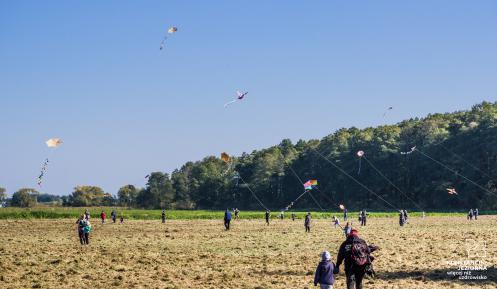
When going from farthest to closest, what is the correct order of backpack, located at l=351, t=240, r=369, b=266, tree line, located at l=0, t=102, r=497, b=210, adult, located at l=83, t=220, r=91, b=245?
tree line, located at l=0, t=102, r=497, b=210, adult, located at l=83, t=220, r=91, b=245, backpack, located at l=351, t=240, r=369, b=266

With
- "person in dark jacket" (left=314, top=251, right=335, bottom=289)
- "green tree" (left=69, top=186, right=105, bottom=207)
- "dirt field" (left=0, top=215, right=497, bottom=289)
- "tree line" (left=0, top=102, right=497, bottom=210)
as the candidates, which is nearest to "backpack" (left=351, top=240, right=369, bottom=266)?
"person in dark jacket" (left=314, top=251, right=335, bottom=289)

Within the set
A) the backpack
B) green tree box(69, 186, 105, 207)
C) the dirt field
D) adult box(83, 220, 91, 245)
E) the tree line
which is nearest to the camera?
the backpack

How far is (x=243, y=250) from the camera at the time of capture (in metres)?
30.8

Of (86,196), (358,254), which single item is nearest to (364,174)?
(86,196)

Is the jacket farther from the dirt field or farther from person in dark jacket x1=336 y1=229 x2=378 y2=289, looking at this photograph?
the dirt field

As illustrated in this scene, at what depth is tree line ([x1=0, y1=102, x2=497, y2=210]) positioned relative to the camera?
4316 inches

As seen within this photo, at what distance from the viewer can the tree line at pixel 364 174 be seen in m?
110

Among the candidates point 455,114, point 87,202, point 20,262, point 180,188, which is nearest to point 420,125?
point 455,114

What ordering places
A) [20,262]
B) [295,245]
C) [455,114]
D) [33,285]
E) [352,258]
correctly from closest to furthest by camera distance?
1. [352,258]
2. [33,285]
3. [20,262]
4. [295,245]
5. [455,114]

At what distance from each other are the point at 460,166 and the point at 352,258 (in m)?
103

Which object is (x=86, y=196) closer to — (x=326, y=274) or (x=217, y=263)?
(x=217, y=263)

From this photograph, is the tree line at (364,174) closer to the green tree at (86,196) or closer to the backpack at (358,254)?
the green tree at (86,196)

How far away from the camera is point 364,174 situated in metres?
127

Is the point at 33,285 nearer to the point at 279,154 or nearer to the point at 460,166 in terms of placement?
the point at 460,166
